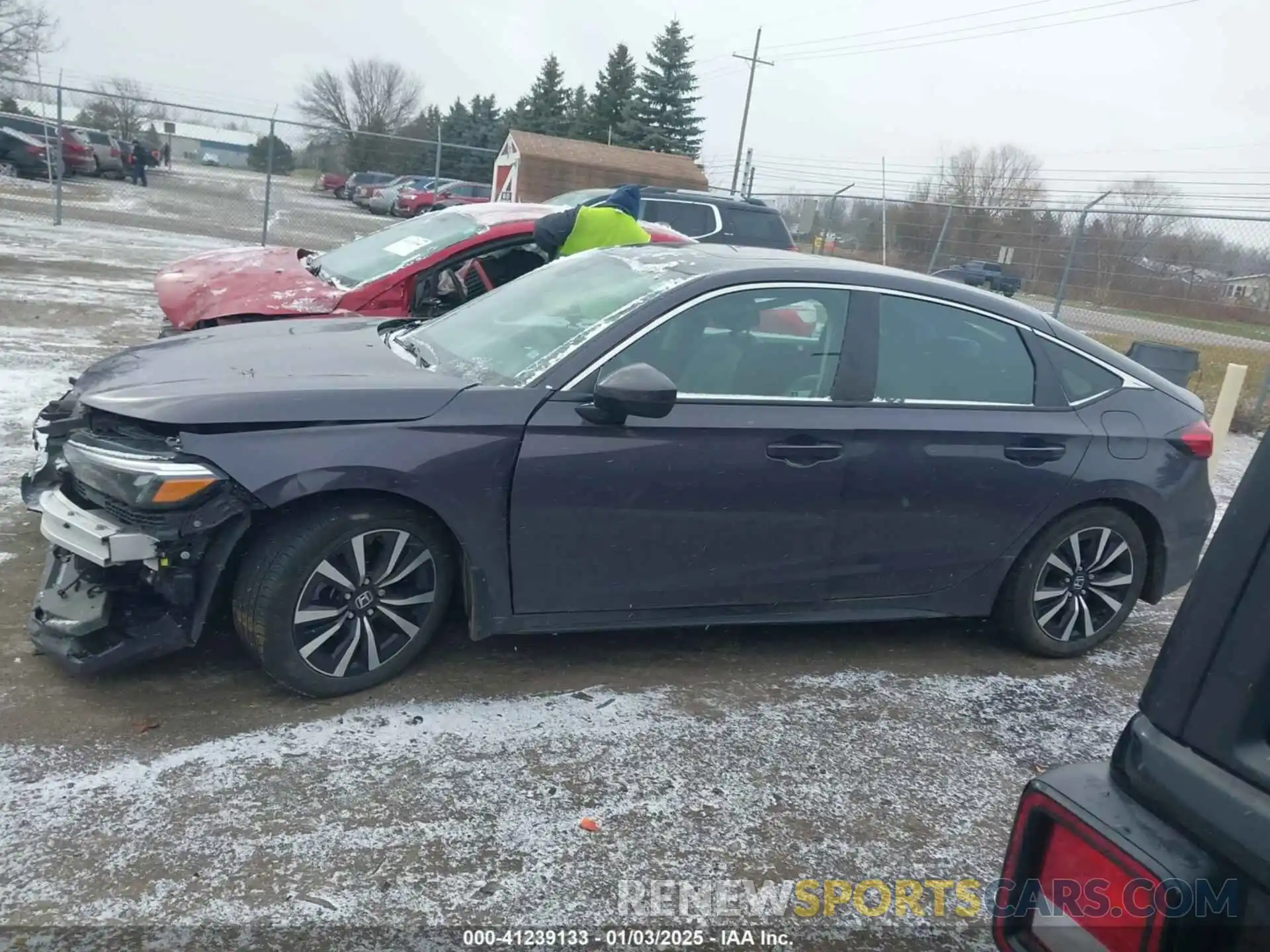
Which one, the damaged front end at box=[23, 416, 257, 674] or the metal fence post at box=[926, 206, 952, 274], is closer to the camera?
the damaged front end at box=[23, 416, 257, 674]

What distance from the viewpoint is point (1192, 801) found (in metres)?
1.33

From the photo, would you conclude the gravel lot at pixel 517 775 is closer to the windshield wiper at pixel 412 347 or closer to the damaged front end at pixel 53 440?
the damaged front end at pixel 53 440

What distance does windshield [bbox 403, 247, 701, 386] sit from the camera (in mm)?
3615

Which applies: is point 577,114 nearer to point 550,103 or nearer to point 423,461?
point 550,103

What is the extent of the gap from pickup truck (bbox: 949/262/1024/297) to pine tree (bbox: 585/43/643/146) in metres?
40.4

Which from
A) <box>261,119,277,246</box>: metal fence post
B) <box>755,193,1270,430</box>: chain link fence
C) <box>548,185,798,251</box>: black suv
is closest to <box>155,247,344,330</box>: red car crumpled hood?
<box>548,185,798,251</box>: black suv

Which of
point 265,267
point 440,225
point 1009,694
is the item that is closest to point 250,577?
point 1009,694

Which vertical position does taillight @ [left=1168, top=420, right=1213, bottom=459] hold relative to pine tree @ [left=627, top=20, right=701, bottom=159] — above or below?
below

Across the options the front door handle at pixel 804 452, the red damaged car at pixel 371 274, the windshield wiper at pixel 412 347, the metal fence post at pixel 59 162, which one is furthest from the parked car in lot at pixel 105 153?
the front door handle at pixel 804 452

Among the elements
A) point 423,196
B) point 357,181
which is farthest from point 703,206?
point 423,196

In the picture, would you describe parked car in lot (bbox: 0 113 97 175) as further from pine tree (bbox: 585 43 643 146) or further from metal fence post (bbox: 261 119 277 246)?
pine tree (bbox: 585 43 643 146)

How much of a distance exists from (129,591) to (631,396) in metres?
1.69

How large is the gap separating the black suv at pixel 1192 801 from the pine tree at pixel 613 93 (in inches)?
2100

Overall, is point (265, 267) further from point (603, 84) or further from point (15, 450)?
point (603, 84)
